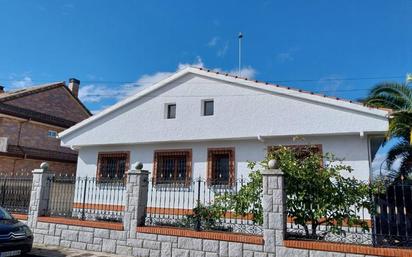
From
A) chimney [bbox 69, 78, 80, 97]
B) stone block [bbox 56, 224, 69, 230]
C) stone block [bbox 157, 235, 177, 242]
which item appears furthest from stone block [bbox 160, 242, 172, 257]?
chimney [bbox 69, 78, 80, 97]

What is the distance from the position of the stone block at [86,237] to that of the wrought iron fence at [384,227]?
5143mm

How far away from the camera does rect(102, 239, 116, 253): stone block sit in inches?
337

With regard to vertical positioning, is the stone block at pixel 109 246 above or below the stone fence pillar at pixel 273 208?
below

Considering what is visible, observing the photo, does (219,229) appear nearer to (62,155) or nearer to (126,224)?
(126,224)

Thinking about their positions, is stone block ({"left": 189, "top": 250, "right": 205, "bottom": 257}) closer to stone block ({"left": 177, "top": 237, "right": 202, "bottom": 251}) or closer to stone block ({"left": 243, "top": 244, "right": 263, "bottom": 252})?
stone block ({"left": 177, "top": 237, "right": 202, "bottom": 251})

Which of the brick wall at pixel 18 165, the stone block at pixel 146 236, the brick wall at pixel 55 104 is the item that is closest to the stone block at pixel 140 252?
the stone block at pixel 146 236

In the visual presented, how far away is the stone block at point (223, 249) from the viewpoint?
732 cm

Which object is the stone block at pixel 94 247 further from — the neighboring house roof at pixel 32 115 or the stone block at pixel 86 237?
the neighboring house roof at pixel 32 115

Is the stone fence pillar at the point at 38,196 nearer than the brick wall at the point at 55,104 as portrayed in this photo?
Yes

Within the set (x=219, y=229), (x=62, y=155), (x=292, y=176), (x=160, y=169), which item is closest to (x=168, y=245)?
(x=219, y=229)

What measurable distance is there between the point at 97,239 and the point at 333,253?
5817 millimetres

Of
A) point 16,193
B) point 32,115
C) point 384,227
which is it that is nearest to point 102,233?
point 16,193

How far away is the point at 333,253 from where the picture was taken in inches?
250

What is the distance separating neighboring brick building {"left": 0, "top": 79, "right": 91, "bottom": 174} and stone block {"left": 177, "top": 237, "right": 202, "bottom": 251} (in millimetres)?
13164
